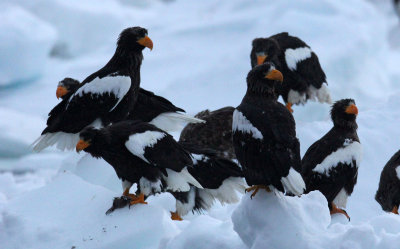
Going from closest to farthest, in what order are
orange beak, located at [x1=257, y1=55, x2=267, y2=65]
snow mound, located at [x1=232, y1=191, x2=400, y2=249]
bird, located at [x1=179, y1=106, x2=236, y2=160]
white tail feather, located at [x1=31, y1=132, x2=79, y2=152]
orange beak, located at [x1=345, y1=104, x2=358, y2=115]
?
snow mound, located at [x1=232, y1=191, x2=400, y2=249] < orange beak, located at [x1=345, y1=104, x2=358, y2=115] < white tail feather, located at [x1=31, y1=132, x2=79, y2=152] < bird, located at [x1=179, y1=106, x2=236, y2=160] < orange beak, located at [x1=257, y1=55, x2=267, y2=65]

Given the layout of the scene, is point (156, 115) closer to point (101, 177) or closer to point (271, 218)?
point (101, 177)

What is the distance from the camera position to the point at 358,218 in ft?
17.1

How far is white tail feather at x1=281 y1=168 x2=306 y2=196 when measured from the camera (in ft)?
11.3

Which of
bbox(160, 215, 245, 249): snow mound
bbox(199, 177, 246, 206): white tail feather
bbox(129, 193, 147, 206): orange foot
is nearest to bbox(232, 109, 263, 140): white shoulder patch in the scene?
bbox(160, 215, 245, 249): snow mound

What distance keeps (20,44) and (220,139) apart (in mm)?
8695

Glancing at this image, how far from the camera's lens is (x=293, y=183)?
11.3 ft

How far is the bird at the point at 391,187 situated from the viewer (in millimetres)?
4742

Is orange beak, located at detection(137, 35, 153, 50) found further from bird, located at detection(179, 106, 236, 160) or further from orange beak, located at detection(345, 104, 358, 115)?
orange beak, located at detection(345, 104, 358, 115)

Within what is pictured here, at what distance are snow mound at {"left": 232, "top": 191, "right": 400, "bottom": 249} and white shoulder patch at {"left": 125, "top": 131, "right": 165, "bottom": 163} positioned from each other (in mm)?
938

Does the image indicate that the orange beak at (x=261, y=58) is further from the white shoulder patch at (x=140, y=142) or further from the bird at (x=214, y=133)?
the white shoulder patch at (x=140, y=142)

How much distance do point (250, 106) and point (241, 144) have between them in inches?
8.4

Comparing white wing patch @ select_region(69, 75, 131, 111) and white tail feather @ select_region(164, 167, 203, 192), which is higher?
white wing patch @ select_region(69, 75, 131, 111)

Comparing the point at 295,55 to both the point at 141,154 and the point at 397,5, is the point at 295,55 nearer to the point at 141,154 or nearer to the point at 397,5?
the point at 141,154

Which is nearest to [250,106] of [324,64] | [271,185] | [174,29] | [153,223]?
[271,185]
